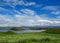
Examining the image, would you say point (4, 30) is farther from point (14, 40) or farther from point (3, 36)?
point (14, 40)

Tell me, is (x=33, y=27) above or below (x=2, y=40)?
above

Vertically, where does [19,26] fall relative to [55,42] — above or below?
above

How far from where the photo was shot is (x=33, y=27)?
A: 3.97 metres

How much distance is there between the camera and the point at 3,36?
155 inches

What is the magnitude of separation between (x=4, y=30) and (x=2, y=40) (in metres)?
0.31

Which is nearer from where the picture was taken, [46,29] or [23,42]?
[23,42]

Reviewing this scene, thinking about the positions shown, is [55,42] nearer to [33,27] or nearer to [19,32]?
[33,27]

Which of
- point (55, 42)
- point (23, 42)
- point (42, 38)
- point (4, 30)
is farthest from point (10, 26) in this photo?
point (55, 42)

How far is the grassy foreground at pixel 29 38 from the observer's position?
378 cm

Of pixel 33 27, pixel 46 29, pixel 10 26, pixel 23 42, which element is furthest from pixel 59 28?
pixel 10 26

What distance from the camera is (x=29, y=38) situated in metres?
3.82

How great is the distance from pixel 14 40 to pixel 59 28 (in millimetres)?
1139

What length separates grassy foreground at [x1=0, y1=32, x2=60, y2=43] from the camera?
3.78 metres

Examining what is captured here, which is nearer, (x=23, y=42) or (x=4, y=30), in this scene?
(x=23, y=42)
